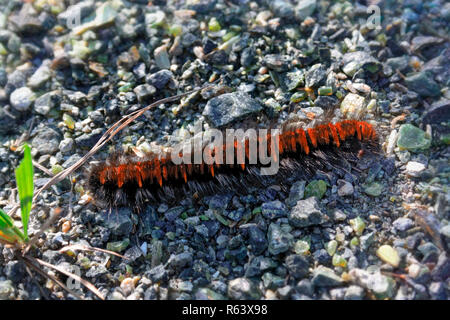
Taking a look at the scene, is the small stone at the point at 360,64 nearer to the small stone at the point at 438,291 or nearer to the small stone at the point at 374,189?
the small stone at the point at 374,189

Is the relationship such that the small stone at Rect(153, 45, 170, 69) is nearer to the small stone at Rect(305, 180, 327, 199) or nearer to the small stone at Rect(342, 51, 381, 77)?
the small stone at Rect(342, 51, 381, 77)

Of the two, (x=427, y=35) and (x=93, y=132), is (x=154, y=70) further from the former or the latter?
(x=427, y=35)

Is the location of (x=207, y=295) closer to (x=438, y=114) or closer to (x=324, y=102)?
(x=324, y=102)

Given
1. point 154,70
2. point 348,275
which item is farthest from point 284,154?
point 154,70

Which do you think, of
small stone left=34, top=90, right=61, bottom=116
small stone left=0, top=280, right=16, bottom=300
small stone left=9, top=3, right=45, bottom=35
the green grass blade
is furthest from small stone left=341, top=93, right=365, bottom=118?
small stone left=9, top=3, right=45, bottom=35

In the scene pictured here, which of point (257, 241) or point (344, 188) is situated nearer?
point (257, 241)

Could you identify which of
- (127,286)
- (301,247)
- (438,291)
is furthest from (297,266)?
(127,286)
